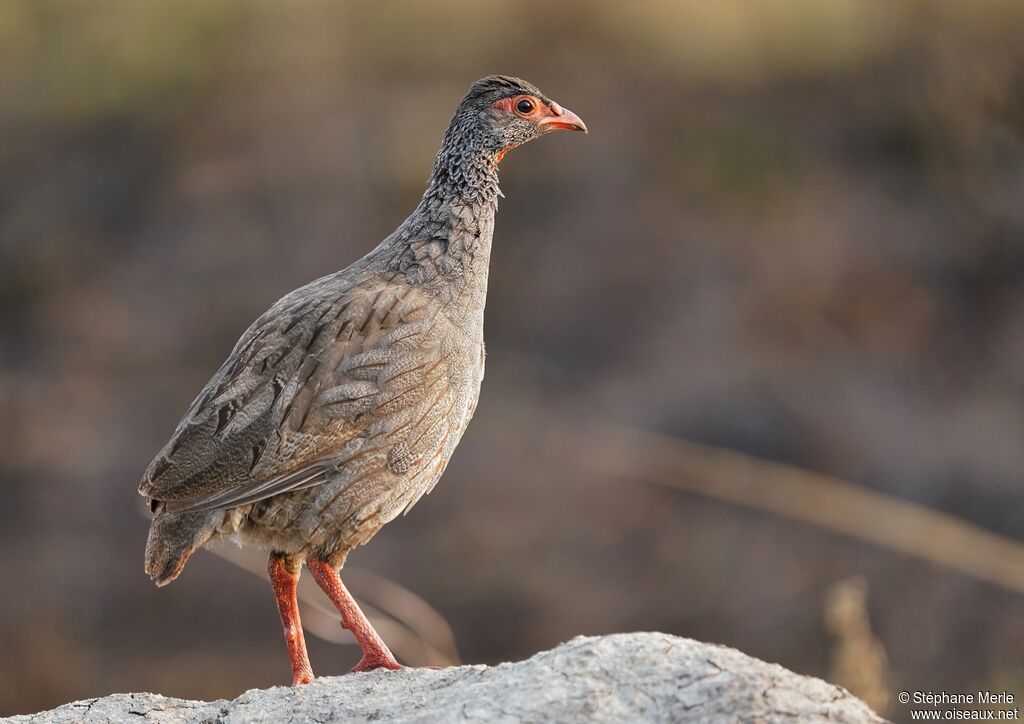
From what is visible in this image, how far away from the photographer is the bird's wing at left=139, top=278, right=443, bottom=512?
6020 millimetres

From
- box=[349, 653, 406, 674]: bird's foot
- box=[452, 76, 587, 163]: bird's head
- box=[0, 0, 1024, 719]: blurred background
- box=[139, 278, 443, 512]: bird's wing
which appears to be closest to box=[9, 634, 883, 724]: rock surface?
box=[349, 653, 406, 674]: bird's foot

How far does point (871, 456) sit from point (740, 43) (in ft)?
18.3

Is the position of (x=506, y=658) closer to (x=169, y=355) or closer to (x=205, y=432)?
(x=169, y=355)

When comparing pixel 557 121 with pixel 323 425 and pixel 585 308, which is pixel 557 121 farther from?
pixel 585 308

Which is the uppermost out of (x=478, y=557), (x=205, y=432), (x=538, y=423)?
(x=538, y=423)

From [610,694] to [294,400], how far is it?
75.3 inches

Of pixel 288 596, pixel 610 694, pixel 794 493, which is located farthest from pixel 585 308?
pixel 610 694

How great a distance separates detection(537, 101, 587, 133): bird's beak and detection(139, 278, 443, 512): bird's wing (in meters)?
1.19

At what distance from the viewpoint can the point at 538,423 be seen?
554 inches

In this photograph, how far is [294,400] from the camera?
609 cm

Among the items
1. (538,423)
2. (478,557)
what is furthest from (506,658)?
(538,423)

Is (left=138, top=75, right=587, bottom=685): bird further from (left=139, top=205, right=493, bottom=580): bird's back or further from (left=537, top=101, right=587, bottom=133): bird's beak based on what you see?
(left=537, top=101, right=587, bottom=133): bird's beak

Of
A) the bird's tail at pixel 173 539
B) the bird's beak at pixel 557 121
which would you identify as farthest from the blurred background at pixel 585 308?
the bird's tail at pixel 173 539

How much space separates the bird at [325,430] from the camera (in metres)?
6.04
